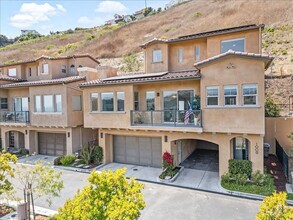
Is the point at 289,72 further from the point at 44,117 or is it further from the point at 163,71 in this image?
the point at 44,117

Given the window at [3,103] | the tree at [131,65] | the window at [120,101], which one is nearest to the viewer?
the window at [120,101]

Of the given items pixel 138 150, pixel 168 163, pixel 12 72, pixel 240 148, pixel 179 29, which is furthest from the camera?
pixel 179 29

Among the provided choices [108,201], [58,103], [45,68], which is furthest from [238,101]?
[45,68]

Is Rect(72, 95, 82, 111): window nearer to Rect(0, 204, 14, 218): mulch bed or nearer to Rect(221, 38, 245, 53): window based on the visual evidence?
Rect(0, 204, 14, 218): mulch bed

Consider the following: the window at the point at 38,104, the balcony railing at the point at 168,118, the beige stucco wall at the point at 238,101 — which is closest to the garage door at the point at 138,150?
the balcony railing at the point at 168,118

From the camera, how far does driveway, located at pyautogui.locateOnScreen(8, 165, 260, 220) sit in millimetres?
9984

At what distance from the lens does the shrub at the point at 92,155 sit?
1828 cm

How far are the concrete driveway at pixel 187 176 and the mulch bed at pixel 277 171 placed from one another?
3.58 metres

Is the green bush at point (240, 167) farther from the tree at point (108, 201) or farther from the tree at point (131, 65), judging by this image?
the tree at point (131, 65)

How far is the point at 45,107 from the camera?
792 inches

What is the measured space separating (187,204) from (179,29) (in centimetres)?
6169

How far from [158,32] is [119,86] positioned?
186 ft

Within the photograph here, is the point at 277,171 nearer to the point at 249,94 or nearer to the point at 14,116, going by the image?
the point at 249,94

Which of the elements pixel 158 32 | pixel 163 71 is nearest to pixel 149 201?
pixel 163 71
